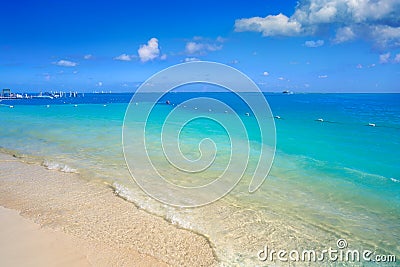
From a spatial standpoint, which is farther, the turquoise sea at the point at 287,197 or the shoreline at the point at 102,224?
the turquoise sea at the point at 287,197

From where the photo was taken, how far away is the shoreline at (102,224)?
651 centimetres

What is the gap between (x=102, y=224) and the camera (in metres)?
7.93

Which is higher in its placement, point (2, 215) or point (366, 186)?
point (2, 215)

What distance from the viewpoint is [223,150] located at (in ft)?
66.1

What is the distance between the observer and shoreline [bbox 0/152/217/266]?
21.4 ft

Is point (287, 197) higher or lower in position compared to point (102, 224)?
lower

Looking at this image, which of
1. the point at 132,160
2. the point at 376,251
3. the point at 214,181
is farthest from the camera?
the point at 132,160

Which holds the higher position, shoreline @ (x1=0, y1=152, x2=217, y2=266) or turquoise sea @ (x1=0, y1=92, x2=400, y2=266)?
shoreline @ (x1=0, y1=152, x2=217, y2=266)

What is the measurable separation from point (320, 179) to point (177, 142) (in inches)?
500

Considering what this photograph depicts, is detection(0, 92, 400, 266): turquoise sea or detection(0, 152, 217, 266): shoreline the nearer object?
detection(0, 152, 217, 266): shoreline

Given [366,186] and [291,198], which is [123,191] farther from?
[366,186]

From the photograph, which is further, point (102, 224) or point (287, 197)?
point (287, 197)

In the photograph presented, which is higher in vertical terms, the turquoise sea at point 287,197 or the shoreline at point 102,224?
the shoreline at point 102,224

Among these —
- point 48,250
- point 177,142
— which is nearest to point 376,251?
point 48,250
